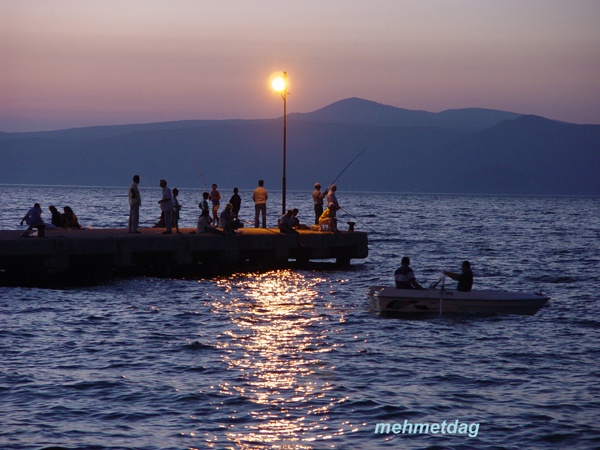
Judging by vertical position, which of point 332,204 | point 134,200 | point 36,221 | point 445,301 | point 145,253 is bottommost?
point 445,301

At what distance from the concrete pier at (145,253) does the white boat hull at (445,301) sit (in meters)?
9.06

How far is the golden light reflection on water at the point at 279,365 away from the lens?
15.3 meters

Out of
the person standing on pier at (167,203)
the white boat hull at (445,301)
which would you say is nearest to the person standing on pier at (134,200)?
the person standing on pier at (167,203)

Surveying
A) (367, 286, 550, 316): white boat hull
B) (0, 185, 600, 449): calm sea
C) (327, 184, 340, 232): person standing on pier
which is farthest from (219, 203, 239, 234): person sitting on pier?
(367, 286, 550, 316): white boat hull

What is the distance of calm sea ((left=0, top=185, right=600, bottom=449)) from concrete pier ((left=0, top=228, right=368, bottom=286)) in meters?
0.88

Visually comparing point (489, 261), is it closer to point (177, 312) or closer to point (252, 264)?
point (252, 264)

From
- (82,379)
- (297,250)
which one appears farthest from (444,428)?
(297,250)

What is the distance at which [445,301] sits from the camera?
86.2 ft

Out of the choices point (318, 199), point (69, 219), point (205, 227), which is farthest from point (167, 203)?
point (318, 199)

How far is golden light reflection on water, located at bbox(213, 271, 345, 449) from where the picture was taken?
15266mm

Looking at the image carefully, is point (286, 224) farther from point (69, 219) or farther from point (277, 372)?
point (277, 372)

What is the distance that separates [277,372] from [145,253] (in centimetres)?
1408

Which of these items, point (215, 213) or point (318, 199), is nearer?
point (215, 213)

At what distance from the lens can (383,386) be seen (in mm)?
18328
